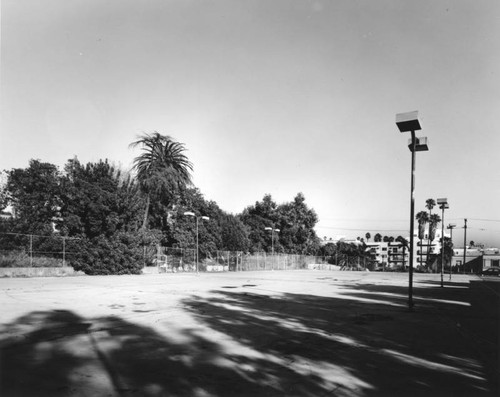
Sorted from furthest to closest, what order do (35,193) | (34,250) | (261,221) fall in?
(261,221)
(35,193)
(34,250)

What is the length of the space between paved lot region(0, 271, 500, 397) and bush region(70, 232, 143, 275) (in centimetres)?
1992

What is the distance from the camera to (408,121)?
11.5 metres

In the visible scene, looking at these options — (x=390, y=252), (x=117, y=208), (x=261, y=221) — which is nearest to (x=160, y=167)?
(x=117, y=208)

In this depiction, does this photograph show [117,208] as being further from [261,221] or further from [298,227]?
[298,227]

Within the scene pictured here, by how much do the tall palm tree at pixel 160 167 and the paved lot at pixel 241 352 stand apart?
3263 centimetres

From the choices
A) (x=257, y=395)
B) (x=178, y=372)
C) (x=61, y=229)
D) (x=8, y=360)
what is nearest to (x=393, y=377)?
(x=257, y=395)

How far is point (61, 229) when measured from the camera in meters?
34.8

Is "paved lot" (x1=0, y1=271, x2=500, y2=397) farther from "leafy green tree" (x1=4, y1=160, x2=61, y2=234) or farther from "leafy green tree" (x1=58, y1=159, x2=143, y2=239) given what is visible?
"leafy green tree" (x1=4, y1=160, x2=61, y2=234)

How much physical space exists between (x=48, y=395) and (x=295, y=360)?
11.5 feet

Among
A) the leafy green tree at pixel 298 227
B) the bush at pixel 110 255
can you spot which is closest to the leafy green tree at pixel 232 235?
the leafy green tree at pixel 298 227

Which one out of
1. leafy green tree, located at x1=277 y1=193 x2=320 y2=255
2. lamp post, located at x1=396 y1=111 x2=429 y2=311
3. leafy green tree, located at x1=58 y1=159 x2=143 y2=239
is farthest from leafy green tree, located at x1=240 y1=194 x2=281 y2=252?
lamp post, located at x1=396 y1=111 x2=429 y2=311

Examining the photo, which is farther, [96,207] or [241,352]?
[96,207]

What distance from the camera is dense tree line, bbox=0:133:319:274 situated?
32719mm

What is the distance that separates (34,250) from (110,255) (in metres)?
5.62
